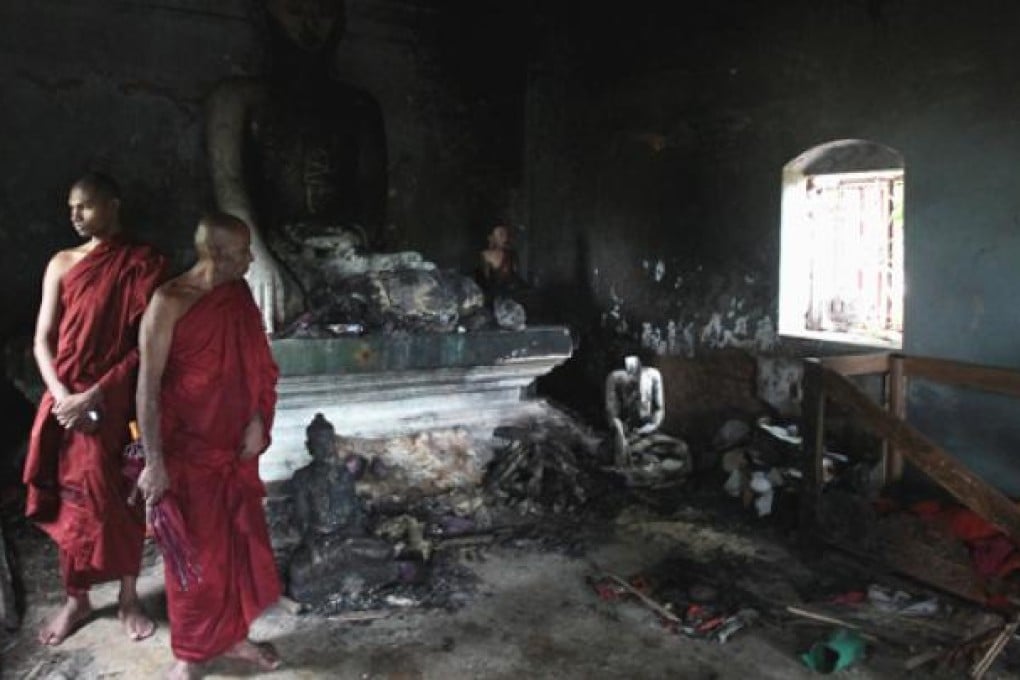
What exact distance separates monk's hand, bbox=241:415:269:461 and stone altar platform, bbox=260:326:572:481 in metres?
1.72

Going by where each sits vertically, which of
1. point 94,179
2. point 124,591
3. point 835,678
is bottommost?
point 835,678

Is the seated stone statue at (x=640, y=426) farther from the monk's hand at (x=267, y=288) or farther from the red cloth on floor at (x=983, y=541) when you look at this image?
the monk's hand at (x=267, y=288)

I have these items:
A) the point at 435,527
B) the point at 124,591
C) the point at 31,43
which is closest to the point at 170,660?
the point at 124,591

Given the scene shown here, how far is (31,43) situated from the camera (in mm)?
5586

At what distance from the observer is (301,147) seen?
638 centimetres

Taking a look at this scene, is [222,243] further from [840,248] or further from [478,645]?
[840,248]

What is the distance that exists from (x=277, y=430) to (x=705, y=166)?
3.63 metres

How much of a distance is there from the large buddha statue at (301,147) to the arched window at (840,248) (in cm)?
317

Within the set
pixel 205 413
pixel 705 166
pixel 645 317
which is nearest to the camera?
pixel 205 413

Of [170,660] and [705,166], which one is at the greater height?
[705,166]

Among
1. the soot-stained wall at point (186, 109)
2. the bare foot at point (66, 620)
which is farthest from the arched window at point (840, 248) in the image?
the bare foot at point (66, 620)

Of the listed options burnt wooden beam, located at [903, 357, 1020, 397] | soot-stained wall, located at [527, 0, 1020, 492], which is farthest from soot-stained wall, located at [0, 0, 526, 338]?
burnt wooden beam, located at [903, 357, 1020, 397]

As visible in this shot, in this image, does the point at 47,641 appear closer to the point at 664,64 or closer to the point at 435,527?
the point at 435,527

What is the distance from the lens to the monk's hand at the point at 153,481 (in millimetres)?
2830
